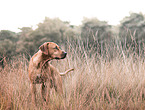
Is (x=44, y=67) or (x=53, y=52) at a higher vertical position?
(x=53, y=52)

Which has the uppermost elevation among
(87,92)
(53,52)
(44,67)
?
(53,52)

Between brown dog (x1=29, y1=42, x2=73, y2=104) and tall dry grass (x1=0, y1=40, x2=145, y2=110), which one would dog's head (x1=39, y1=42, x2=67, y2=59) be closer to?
brown dog (x1=29, y1=42, x2=73, y2=104)

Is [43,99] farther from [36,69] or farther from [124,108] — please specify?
[124,108]

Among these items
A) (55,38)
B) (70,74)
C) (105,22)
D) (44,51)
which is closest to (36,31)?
(55,38)

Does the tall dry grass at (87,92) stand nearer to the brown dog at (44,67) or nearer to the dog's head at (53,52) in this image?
the brown dog at (44,67)

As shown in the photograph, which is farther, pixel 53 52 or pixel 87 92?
pixel 87 92

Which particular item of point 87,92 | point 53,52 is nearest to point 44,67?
point 53,52

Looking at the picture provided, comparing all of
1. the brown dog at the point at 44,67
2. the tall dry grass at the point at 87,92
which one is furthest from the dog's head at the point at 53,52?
the tall dry grass at the point at 87,92

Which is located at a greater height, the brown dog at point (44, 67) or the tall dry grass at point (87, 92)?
the brown dog at point (44, 67)

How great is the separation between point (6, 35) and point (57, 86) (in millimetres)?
13189

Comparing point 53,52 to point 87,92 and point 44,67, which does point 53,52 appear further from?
point 87,92

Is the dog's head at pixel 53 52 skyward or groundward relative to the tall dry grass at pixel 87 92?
skyward

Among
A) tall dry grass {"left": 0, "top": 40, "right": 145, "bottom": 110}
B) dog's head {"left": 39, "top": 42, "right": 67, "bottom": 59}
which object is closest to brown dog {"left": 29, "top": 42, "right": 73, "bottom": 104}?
dog's head {"left": 39, "top": 42, "right": 67, "bottom": 59}

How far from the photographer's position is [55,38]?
15.7 metres
